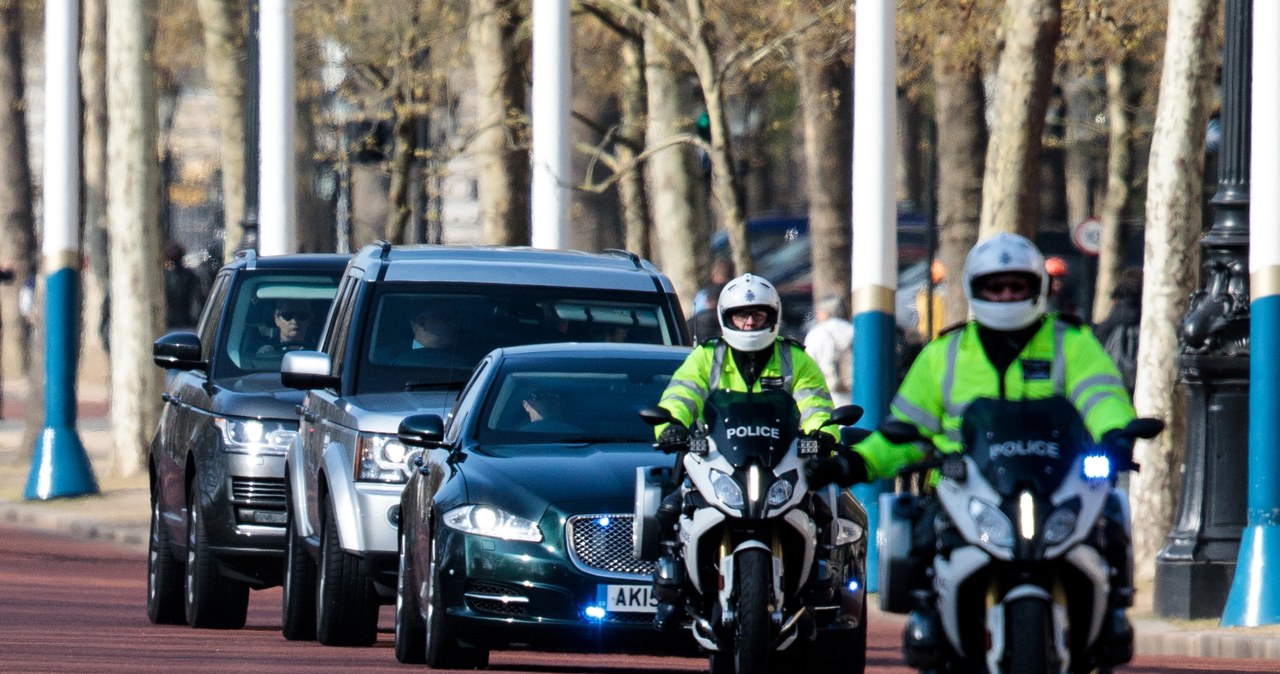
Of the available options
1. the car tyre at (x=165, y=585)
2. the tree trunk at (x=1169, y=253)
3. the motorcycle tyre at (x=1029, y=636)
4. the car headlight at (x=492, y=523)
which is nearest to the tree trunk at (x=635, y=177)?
the tree trunk at (x=1169, y=253)

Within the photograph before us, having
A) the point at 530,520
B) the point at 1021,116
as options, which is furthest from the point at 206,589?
the point at 1021,116

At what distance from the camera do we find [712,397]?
35.6 feet

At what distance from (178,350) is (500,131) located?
14039 millimetres

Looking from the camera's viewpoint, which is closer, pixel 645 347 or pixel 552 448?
pixel 552 448

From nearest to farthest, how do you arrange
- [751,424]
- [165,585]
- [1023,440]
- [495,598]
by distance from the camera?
[1023,440] → [751,424] → [495,598] → [165,585]

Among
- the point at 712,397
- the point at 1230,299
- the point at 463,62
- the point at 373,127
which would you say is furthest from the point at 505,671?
the point at 463,62

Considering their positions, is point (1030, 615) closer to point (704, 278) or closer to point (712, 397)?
point (712, 397)

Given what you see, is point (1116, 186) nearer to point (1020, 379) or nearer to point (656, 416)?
point (656, 416)

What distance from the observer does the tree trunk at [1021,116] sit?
69.8 ft

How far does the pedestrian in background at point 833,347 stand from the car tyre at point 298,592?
860cm

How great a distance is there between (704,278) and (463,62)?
8.02 metres

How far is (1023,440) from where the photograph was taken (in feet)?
27.0

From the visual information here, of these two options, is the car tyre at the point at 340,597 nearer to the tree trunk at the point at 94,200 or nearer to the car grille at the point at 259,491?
the car grille at the point at 259,491

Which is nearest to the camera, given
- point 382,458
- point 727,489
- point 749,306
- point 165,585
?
point 727,489
